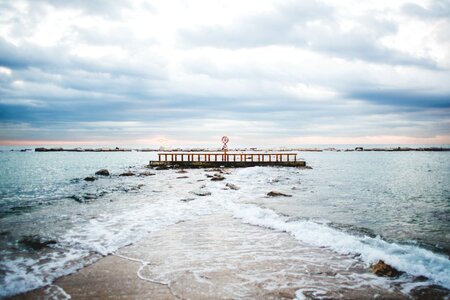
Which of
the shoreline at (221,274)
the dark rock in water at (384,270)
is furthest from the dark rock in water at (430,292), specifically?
the dark rock in water at (384,270)

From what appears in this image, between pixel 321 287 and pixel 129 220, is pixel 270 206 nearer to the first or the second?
pixel 129 220

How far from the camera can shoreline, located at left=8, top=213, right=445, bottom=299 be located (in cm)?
491

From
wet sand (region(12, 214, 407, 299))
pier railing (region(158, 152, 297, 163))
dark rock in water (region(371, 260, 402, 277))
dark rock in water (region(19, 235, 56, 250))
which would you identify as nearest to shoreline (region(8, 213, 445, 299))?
wet sand (region(12, 214, 407, 299))

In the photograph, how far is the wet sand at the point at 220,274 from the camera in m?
4.90

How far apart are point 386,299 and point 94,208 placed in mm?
12259

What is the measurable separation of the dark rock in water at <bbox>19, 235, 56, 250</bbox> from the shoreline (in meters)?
2.21

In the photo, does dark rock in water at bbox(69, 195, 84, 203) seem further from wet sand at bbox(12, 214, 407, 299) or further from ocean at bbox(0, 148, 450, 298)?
wet sand at bbox(12, 214, 407, 299)

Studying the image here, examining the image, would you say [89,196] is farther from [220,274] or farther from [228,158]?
[228,158]

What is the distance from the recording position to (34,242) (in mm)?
7938

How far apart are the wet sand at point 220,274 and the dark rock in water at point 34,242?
7.40 feet

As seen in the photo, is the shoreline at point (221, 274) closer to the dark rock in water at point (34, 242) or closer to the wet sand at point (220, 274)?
the wet sand at point (220, 274)

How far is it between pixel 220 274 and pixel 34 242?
566 cm

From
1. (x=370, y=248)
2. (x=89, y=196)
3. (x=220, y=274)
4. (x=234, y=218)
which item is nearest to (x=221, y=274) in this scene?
(x=220, y=274)

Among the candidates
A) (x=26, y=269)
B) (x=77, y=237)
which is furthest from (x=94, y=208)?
(x=26, y=269)
